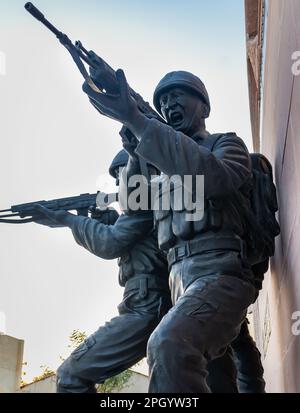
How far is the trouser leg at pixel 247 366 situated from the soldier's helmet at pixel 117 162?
1.74 m

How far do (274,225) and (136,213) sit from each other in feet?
3.26

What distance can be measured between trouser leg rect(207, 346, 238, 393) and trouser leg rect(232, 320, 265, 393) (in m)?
0.33

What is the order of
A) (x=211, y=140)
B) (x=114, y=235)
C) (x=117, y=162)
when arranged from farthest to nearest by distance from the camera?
(x=117, y=162) → (x=114, y=235) → (x=211, y=140)

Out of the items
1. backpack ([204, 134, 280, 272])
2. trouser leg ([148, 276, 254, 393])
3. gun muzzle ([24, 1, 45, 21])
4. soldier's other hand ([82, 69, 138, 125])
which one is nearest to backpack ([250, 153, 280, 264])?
backpack ([204, 134, 280, 272])

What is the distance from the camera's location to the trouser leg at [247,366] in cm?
462

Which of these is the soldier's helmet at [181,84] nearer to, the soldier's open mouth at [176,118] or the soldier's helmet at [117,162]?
the soldier's open mouth at [176,118]

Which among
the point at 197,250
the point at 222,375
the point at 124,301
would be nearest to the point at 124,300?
the point at 124,301

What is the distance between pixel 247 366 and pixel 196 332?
152 cm

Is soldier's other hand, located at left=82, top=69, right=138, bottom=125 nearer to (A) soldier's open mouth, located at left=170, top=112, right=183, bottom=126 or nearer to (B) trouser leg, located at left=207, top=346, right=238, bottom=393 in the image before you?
(A) soldier's open mouth, located at left=170, top=112, right=183, bottom=126

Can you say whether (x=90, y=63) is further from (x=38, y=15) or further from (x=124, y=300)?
(x=124, y=300)

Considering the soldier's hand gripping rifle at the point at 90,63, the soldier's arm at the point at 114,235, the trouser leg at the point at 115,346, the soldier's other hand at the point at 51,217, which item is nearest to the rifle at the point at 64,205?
the soldier's other hand at the point at 51,217

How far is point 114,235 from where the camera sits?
4.85m

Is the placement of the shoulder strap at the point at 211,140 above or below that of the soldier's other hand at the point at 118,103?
above
